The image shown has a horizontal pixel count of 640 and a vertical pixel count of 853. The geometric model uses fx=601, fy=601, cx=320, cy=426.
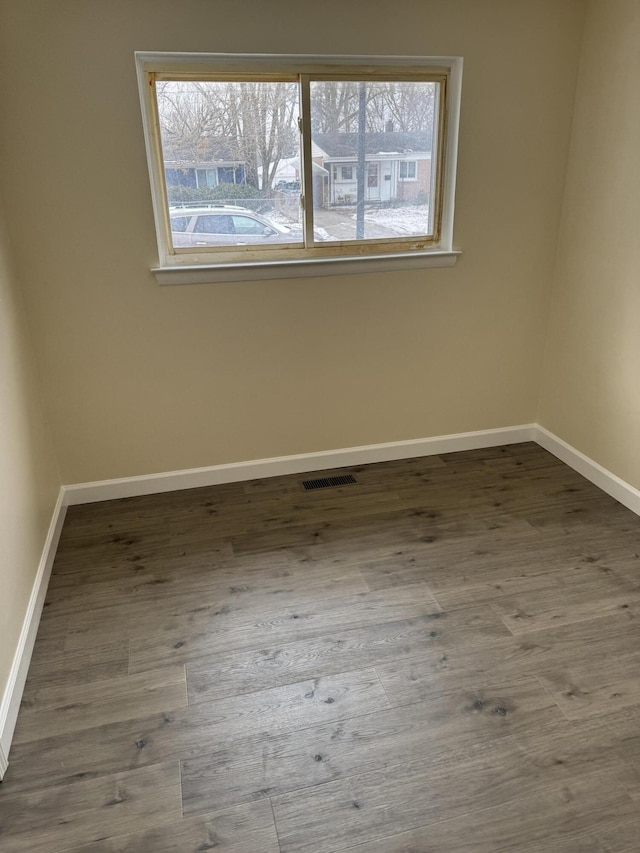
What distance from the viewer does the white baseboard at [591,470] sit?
2.84m

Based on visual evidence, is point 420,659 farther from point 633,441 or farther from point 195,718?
point 633,441

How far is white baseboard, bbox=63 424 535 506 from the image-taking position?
302 centimetres

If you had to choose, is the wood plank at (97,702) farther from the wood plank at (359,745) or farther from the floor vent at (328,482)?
the floor vent at (328,482)

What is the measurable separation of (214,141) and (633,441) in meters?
2.33

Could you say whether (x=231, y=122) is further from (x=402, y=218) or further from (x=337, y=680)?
(x=337, y=680)

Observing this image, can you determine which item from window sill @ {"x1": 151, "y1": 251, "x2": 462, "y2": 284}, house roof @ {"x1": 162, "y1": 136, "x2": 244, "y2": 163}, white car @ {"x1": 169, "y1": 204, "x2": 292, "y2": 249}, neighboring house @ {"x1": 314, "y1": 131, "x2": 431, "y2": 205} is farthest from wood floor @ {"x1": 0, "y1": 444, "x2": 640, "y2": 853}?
house roof @ {"x1": 162, "y1": 136, "x2": 244, "y2": 163}

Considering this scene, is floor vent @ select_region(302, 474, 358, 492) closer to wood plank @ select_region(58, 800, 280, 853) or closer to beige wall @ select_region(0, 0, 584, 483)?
beige wall @ select_region(0, 0, 584, 483)

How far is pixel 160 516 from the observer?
287 centimetres

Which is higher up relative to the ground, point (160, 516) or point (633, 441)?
point (633, 441)

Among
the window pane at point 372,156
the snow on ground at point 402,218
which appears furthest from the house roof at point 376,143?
the snow on ground at point 402,218

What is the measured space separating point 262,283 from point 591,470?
1.91 metres

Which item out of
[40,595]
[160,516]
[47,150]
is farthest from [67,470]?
[47,150]

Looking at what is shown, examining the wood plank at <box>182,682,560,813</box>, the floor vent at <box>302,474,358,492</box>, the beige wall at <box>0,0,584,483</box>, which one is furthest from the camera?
the floor vent at <box>302,474,358,492</box>

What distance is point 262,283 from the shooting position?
2836mm
